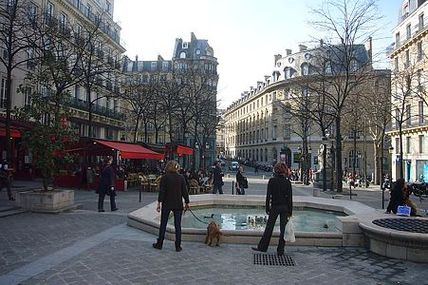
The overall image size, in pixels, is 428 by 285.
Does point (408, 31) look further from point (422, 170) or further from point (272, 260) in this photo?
point (272, 260)

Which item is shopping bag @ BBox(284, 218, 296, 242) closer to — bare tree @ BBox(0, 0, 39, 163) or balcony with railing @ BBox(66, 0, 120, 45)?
bare tree @ BBox(0, 0, 39, 163)

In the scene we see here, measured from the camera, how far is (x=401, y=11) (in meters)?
48.5

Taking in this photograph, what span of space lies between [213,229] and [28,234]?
4.39 metres

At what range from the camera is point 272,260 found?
7242 millimetres

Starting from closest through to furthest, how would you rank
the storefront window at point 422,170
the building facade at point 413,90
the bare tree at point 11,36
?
the bare tree at point 11,36
the storefront window at point 422,170
the building facade at point 413,90

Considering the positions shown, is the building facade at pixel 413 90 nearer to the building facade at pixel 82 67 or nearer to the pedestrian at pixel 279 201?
the building facade at pixel 82 67

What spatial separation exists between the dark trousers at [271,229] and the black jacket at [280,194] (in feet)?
0.25

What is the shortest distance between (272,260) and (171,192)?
2342mm

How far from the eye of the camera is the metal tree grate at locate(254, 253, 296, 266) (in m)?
7.01

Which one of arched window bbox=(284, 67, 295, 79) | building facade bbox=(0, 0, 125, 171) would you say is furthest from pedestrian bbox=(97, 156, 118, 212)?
arched window bbox=(284, 67, 295, 79)

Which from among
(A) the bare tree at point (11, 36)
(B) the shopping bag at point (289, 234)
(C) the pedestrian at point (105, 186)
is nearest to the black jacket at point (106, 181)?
(C) the pedestrian at point (105, 186)

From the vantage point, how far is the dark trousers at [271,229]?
7.67 meters

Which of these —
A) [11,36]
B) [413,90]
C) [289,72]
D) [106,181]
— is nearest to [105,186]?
[106,181]

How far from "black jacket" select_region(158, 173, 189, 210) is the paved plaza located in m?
0.91
